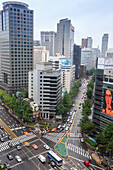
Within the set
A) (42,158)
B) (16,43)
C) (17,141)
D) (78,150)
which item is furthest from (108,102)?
(16,43)

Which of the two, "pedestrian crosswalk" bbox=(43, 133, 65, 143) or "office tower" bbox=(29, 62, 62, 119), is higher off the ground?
"office tower" bbox=(29, 62, 62, 119)

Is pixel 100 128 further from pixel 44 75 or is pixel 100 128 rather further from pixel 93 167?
pixel 44 75

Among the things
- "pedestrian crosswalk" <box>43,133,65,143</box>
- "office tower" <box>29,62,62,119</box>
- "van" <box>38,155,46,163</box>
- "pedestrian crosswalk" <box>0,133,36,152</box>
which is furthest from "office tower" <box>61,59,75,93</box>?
"van" <box>38,155,46,163</box>

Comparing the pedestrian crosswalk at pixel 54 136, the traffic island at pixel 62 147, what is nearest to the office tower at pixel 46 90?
the pedestrian crosswalk at pixel 54 136

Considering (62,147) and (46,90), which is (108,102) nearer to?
(62,147)

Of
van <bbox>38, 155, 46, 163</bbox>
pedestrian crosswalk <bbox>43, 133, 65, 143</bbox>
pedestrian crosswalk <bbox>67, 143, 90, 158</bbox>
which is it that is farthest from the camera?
pedestrian crosswalk <bbox>43, 133, 65, 143</bbox>

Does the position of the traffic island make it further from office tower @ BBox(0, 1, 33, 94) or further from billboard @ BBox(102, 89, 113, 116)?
office tower @ BBox(0, 1, 33, 94)
